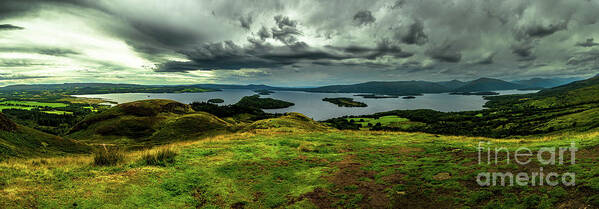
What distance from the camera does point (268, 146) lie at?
69.8ft

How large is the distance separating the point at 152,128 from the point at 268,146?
152 ft

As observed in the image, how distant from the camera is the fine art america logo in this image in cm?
917

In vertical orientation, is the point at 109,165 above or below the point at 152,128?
above

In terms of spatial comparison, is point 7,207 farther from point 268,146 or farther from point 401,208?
point 268,146

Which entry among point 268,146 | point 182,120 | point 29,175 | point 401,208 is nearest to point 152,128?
point 182,120

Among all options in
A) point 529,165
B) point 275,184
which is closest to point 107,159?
point 275,184

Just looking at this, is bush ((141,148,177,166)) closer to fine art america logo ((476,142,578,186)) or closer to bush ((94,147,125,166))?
bush ((94,147,125,166))

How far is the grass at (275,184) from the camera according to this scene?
8.27m

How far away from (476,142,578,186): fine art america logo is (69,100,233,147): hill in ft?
141

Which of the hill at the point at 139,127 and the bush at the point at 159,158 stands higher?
the bush at the point at 159,158

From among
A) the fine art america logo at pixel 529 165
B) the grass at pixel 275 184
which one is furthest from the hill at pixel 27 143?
the fine art america logo at pixel 529 165

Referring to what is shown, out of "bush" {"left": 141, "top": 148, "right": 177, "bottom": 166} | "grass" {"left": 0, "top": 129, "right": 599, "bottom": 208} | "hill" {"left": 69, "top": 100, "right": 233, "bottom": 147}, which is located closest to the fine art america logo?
"grass" {"left": 0, "top": 129, "right": 599, "bottom": 208}

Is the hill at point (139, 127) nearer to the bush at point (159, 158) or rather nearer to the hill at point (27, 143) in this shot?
the hill at point (27, 143)

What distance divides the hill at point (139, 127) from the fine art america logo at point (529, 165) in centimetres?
4285
